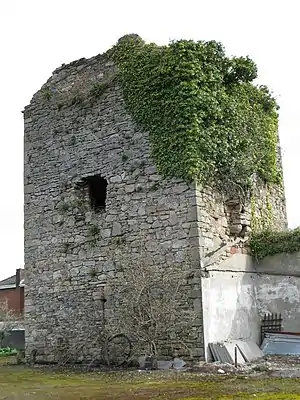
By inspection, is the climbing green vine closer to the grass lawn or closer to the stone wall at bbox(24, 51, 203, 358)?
the stone wall at bbox(24, 51, 203, 358)

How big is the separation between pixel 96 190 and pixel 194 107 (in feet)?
11.2

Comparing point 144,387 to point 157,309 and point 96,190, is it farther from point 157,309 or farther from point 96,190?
point 96,190

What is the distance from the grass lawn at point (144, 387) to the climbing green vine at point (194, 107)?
168 inches

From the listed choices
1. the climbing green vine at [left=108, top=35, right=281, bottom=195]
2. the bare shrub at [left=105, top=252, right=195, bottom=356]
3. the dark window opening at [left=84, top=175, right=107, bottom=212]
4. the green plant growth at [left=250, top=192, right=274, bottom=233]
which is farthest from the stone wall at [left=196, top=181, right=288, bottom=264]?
the dark window opening at [left=84, top=175, right=107, bottom=212]

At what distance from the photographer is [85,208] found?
14.3 meters

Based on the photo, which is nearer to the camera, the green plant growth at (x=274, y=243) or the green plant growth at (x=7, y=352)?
the green plant growth at (x=274, y=243)

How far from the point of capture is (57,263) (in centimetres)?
1448

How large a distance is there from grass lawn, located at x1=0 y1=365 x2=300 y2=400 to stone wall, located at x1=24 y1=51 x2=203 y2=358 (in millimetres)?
1668

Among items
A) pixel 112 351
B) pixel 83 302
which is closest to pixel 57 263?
pixel 83 302

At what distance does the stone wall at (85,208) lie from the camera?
1265 cm

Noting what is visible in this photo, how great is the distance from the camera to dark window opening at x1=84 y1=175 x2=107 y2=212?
14.3m

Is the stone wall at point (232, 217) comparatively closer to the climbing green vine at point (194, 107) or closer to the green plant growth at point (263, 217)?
the green plant growth at point (263, 217)

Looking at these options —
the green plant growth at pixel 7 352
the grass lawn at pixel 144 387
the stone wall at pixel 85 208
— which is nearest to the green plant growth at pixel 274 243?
the stone wall at pixel 85 208

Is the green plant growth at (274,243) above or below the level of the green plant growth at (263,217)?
below
